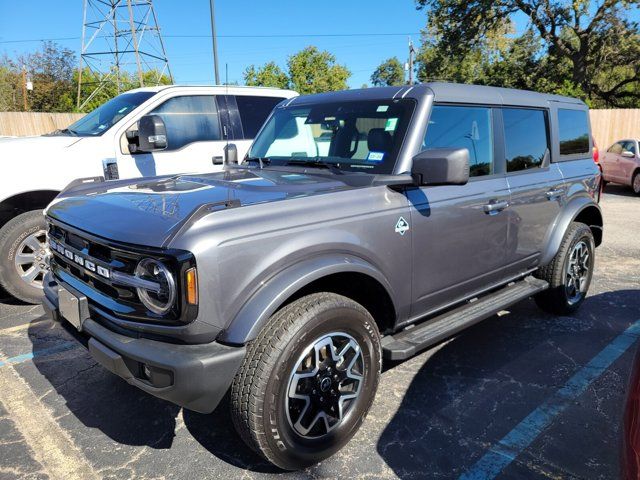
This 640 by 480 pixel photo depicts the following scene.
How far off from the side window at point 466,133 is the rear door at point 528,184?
0.77ft

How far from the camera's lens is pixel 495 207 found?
3.52m

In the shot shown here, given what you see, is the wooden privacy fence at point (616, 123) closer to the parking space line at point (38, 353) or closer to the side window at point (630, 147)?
the side window at point (630, 147)

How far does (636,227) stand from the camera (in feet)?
30.5

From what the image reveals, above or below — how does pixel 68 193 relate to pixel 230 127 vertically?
below

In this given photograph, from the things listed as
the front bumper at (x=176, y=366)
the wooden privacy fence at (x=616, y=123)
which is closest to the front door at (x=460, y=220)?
the front bumper at (x=176, y=366)

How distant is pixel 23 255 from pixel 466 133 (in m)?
4.23

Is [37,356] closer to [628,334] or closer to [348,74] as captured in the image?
[628,334]

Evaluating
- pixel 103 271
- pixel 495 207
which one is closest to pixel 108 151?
pixel 103 271

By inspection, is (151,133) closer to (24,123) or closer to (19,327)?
(19,327)

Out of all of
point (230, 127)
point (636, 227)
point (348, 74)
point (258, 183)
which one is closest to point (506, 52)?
point (348, 74)

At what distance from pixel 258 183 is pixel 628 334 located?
11.5ft

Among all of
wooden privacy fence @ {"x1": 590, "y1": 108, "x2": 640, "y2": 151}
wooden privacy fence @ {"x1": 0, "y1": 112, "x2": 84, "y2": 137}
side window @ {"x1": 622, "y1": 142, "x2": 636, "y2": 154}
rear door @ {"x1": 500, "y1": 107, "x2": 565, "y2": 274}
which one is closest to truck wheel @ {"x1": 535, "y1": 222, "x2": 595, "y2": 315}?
rear door @ {"x1": 500, "y1": 107, "x2": 565, "y2": 274}

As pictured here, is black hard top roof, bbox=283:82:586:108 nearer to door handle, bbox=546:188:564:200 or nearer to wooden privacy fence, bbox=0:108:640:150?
door handle, bbox=546:188:564:200

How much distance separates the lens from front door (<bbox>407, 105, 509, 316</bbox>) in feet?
10.0
